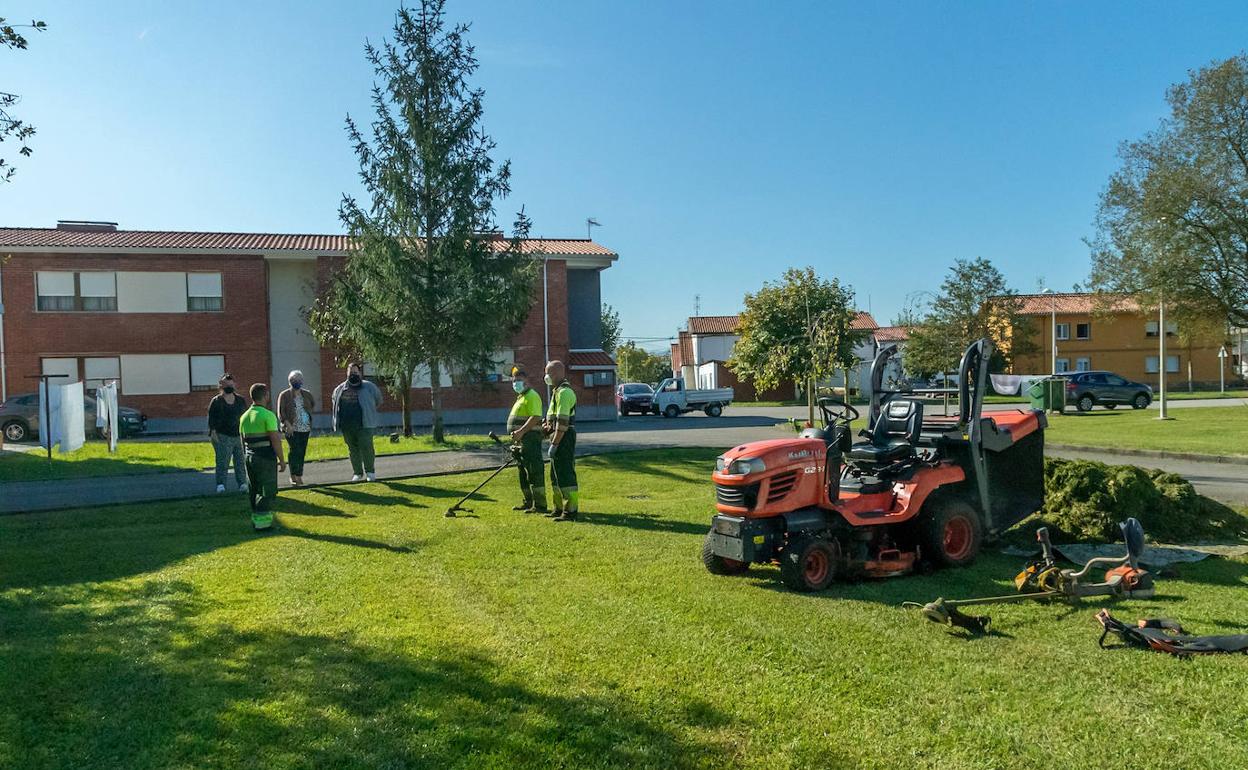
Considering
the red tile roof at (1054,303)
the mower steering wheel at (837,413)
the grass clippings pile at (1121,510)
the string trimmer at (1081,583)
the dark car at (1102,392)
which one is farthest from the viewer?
the red tile roof at (1054,303)

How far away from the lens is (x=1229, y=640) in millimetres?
4957

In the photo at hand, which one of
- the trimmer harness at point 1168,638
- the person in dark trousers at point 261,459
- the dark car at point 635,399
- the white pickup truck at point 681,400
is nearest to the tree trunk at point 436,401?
the person in dark trousers at point 261,459

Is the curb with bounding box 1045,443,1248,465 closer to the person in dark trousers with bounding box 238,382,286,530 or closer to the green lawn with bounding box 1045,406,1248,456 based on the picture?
the green lawn with bounding box 1045,406,1248,456

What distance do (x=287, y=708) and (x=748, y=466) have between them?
3.63 metres

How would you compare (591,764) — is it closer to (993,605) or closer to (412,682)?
(412,682)

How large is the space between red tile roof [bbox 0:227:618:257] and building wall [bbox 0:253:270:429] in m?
0.46

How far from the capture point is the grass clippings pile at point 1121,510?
8344 mm

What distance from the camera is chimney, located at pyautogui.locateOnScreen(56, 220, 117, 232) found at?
1359 inches

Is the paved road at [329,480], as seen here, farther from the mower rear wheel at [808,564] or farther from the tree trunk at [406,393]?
the mower rear wheel at [808,564]

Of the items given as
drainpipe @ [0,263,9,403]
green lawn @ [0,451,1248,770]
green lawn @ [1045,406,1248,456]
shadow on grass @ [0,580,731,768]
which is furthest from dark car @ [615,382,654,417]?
shadow on grass @ [0,580,731,768]

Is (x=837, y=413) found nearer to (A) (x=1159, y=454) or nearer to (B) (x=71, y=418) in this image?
(A) (x=1159, y=454)

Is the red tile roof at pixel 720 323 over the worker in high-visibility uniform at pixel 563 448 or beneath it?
over

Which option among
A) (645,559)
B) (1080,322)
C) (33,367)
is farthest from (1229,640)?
(1080,322)

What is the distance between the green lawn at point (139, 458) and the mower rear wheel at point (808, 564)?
12453mm
